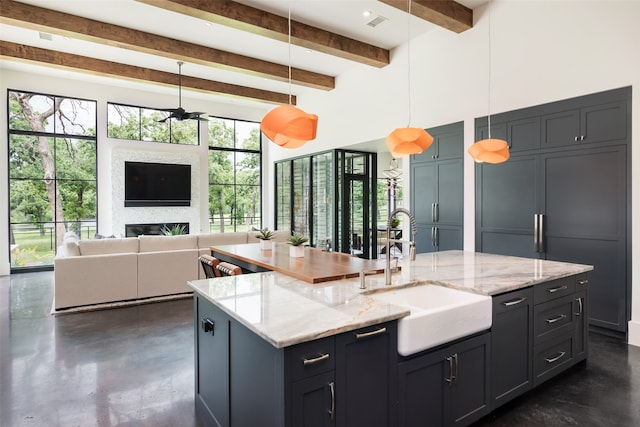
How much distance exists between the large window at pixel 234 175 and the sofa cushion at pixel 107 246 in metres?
4.20

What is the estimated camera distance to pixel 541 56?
417cm

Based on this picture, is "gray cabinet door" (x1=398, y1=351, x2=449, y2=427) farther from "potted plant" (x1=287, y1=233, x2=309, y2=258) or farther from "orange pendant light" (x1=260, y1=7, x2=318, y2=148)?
→ "potted plant" (x1=287, y1=233, x2=309, y2=258)

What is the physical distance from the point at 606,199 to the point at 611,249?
19.8 inches

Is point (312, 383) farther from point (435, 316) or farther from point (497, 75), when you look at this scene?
point (497, 75)

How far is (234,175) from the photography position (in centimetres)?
956

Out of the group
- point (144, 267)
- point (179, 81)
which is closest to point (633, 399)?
point (144, 267)

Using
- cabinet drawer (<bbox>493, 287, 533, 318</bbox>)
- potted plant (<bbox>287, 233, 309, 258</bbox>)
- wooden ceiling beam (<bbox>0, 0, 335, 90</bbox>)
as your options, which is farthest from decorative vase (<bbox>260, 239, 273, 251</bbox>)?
wooden ceiling beam (<bbox>0, 0, 335, 90</bbox>)

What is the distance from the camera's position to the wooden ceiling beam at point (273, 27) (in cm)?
422

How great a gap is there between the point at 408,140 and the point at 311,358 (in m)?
1.99

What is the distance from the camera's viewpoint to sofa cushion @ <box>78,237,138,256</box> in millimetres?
4676

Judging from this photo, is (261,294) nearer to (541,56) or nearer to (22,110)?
(541,56)

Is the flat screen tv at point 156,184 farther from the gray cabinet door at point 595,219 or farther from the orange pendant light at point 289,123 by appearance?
the gray cabinet door at point 595,219

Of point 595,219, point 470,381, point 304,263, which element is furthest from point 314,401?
point 595,219

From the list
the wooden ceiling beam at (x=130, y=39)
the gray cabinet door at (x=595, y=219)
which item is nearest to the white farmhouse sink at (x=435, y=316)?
the gray cabinet door at (x=595, y=219)
